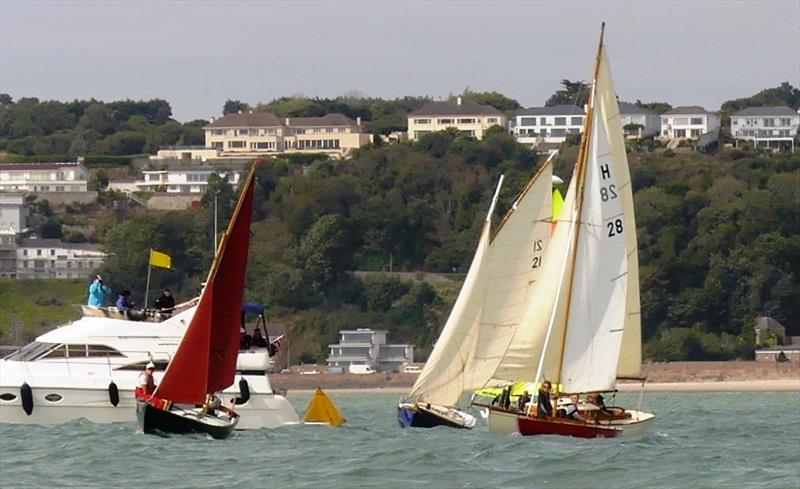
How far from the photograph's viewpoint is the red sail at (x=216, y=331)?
118 ft

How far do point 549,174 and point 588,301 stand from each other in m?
3.83

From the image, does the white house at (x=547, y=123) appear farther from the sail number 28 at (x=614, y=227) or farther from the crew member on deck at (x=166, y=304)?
the sail number 28 at (x=614, y=227)

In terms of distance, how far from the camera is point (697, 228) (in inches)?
4624

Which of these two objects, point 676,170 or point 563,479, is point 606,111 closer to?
point 563,479

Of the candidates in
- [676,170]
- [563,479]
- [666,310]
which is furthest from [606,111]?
[676,170]

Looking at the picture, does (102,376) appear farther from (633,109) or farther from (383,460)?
(633,109)

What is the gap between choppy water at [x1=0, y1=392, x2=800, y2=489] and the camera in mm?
29641

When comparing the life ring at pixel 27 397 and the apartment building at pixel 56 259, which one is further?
the apartment building at pixel 56 259

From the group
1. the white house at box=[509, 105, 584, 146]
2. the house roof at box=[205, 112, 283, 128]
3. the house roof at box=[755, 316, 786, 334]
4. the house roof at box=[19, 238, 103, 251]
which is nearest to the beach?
the house roof at box=[755, 316, 786, 334]

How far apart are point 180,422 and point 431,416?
7592mm

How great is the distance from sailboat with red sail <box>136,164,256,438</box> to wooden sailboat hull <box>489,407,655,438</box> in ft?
15.8

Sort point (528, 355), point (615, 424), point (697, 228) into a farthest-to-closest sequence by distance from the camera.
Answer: point (697, 228) < point (528, 355) < point (615, 424)

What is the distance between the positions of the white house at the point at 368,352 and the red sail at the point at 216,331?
6934 cm

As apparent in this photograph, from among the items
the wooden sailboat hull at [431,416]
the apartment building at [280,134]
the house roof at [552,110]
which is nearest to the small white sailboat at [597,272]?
the wooden sailboat hull at [431,416]
